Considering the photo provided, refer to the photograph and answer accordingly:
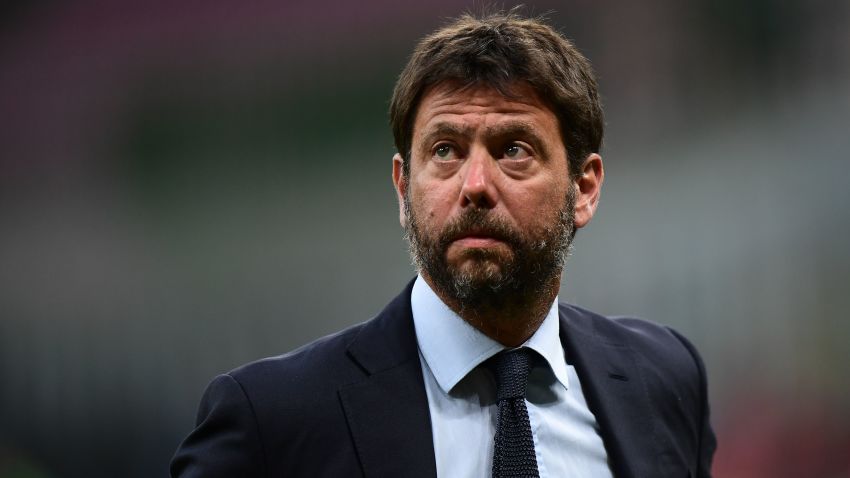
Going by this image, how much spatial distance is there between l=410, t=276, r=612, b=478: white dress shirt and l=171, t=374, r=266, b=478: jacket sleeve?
32 centimetres

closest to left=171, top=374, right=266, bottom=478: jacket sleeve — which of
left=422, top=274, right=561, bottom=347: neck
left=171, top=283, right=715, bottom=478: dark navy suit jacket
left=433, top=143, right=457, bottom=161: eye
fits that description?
left=171, top=283, right=715, bottom=478: dark navy suit jacket

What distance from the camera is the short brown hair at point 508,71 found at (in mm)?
1779

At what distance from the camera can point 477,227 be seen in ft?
5.55

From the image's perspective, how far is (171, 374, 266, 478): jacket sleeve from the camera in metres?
1.58

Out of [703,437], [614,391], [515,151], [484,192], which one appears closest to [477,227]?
[484,192]

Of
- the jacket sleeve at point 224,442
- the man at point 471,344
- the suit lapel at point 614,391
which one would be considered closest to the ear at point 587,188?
the man at point 471,344

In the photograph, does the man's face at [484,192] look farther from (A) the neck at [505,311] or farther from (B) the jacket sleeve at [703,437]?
(B) the jacket sleeve at [703,437]

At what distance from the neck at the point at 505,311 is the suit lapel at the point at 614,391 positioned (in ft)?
0.50

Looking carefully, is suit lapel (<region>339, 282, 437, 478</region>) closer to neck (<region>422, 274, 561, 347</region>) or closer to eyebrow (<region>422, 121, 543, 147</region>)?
neck (<region>422, 274, 561, 347</region>)

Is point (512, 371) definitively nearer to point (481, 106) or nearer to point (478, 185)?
point (478, 185)

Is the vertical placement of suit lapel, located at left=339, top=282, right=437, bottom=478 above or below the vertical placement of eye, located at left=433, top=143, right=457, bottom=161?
below

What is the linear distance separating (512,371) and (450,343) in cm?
13

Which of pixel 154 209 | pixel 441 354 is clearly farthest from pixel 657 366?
pixel 154 209

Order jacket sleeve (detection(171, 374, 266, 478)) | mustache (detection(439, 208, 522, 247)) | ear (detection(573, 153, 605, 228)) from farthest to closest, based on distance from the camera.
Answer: ear (detection(573, 153, 605, 228)), mustache (detection(439, 208, 522, 247)), jacket sleeve (detection(171, 374, 266, 478))
